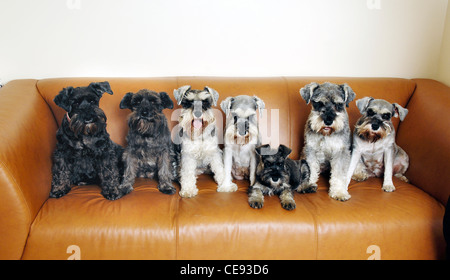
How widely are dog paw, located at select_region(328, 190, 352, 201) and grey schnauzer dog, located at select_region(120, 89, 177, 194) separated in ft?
3.96

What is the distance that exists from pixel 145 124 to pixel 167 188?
0.52m

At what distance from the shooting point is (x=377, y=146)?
2.37 m

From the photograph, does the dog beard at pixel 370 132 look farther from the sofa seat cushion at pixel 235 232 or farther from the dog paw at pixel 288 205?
the dog paw at pixel 288 205

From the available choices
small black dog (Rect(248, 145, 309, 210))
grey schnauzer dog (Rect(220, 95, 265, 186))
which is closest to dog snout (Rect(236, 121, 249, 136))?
grey schnauzer dog (Rect(220, 95, 265, 186))

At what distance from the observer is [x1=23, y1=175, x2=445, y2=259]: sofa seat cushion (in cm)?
180

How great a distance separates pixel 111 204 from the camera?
2.00 meters

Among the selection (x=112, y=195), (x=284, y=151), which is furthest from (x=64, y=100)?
(x=284, y=151)

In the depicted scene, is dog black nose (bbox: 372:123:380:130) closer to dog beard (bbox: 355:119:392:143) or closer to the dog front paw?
dog beard (bbox: 355:119:392:143)

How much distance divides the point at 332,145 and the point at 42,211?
7.08 feet

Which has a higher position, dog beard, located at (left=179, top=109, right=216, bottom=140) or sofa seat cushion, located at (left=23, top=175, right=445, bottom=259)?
dog beard, located at (left=179, top=109, right=216, bottom=140)

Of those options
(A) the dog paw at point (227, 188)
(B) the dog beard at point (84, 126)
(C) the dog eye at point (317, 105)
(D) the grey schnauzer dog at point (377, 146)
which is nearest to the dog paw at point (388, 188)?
(D) the grey schnauzer dog at point (377, 146)

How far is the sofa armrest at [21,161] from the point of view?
68.5 inches

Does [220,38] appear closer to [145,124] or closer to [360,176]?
[145,124]
